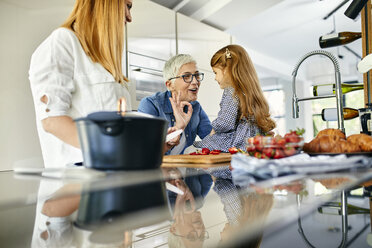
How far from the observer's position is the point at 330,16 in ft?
17.0

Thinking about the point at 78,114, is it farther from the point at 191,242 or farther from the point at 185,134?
the point at 185,134

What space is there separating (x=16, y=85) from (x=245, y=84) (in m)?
1.65

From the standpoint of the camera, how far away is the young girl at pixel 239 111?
6.59 feet

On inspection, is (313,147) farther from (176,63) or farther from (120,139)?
(176,63)

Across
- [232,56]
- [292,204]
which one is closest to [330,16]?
[232,56]

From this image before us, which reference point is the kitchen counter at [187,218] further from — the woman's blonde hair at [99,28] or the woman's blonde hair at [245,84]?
the woman's blonde hair at [245,84]

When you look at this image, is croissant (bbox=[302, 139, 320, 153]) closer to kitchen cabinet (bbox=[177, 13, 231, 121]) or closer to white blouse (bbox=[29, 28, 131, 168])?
white blouse (bbox=[29, 28, 131, 168])

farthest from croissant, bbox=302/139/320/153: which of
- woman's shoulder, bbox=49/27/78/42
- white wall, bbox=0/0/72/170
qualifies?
white wall, bbox=0/0/72/170

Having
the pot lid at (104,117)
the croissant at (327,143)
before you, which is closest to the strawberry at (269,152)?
the croissant at (327,143)

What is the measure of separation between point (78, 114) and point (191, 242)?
35.5 inches

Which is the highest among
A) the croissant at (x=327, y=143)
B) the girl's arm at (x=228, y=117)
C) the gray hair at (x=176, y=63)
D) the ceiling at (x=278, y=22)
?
the ceiling at (x=278, y=22)

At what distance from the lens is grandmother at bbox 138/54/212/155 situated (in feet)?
7.09

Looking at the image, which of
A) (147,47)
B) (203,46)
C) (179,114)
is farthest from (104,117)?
(203,46)

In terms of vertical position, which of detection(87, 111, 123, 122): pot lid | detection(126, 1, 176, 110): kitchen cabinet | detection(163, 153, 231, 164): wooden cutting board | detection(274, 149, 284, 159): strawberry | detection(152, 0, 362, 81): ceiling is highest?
detection(152, 0, 362, 81): ceiling
